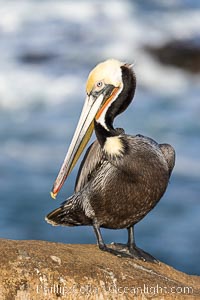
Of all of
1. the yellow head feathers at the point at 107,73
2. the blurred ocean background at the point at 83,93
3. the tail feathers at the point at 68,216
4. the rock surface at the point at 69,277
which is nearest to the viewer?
the rock surface at the point at 69,277

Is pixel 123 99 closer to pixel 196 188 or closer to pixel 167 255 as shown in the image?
pixel 167 255

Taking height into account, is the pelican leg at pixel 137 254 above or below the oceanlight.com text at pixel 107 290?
above

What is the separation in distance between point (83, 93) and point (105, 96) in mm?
14924

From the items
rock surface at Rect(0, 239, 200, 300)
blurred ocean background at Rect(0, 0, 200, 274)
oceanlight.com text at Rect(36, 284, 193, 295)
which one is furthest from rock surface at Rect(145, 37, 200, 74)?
oceanlight.com text at Rect(36, 284, 193, 295)

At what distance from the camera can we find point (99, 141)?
6.75 metres

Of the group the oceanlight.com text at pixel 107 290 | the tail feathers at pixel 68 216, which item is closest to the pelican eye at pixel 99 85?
the tail feathers at pixel 68 216

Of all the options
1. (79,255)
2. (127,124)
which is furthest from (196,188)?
(79,255)

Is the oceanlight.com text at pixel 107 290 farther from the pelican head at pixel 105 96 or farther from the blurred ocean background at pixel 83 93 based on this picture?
the blurred ocean background at pixel 83 93

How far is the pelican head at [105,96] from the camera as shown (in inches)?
266

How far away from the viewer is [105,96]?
22.3 feet

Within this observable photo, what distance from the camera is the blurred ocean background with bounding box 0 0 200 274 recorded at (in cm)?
1672

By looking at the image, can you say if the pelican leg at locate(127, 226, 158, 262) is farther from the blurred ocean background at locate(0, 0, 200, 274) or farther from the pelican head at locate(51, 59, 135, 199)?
the blurred ocean background at locate(0, 0, 200, 274)

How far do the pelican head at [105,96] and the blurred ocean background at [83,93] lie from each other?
26.6ft

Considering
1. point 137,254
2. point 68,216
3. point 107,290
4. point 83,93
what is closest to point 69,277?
point 107,290
